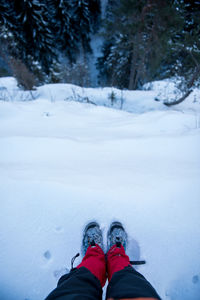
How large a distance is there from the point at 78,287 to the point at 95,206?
→ 467 mm

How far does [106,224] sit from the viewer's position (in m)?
1.02

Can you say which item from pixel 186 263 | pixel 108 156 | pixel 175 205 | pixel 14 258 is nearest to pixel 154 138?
pixel 108 156

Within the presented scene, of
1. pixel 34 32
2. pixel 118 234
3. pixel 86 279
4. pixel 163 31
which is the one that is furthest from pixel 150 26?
pixel 34 32

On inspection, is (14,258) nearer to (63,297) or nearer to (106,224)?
(63,297)

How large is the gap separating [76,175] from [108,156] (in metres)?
0.45

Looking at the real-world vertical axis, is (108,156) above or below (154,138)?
below

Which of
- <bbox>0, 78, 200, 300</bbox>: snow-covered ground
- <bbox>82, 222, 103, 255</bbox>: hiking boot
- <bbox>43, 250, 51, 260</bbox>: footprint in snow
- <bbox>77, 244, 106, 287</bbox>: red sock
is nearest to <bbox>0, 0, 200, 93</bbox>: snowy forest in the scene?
<bbox>0, 78, 200, 300</bbox>: snow-covered ground

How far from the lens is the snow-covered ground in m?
0.89

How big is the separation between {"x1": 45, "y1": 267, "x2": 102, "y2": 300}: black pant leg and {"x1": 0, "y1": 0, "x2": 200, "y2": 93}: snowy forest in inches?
162

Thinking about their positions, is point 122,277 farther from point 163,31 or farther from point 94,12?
point 94,12

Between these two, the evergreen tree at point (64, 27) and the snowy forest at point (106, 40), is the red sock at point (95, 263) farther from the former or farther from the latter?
the evergreen tree at point (64, 27)

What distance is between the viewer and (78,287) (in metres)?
0.66

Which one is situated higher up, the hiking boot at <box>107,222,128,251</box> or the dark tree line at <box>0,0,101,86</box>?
the dark tree line at <box>0,0,101,86</box>

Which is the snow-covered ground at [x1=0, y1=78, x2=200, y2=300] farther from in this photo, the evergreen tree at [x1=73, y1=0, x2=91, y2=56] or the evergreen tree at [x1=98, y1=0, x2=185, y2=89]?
the evergreen tree at [x1=73, y1=0, x2=91, y2=56]
